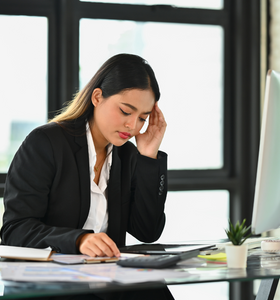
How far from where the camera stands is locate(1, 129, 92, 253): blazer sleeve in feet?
4.28

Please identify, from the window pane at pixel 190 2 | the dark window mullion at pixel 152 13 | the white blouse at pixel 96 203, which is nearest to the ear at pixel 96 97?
the white blouse at pixel 96 203

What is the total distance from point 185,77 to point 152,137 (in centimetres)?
137

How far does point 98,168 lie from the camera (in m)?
1.82

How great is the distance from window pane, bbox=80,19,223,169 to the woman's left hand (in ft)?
3.69

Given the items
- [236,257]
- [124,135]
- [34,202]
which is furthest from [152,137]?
[236,257]

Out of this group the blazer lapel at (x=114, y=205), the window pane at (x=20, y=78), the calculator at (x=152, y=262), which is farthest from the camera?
the window pane at (x=20, y=78)

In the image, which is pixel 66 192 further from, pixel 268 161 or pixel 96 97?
pixel 268 161

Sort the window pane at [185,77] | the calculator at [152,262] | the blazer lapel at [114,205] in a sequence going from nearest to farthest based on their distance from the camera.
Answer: the calculator at [152,262] < the blazer lapel at [114,205] < the window pane at [185,77]

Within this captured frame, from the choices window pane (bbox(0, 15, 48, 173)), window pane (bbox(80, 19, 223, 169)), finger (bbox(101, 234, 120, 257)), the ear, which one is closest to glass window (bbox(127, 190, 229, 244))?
window pane (bbox(80, 19, 223, 169))

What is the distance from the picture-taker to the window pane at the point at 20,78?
9.12 feet

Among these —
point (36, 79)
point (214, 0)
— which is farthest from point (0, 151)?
point (214, 0)

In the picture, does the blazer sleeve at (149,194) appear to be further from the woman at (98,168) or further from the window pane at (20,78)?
the window pane at (20,78)

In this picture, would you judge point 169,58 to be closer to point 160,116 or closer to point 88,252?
point 160,116

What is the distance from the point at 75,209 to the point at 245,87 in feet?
6.36
